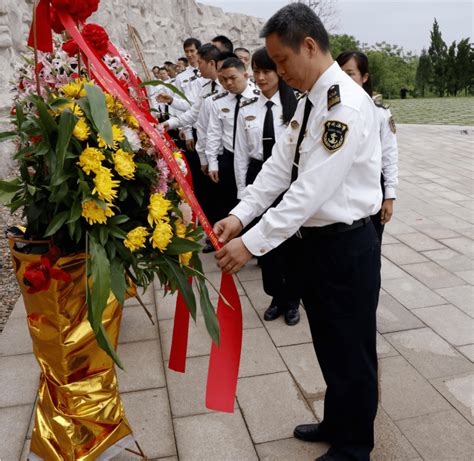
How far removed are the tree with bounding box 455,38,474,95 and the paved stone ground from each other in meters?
30.4

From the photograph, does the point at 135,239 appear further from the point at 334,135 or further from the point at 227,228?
the point at 334,135

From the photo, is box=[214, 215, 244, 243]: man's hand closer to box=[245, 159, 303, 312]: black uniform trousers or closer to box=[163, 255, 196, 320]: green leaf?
box=[163, 255, 196, 320]: green leaf

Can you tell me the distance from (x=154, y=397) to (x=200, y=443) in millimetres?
412

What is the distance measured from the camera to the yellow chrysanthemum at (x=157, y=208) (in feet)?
5.17

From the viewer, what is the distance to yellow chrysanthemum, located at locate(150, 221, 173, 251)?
158cm

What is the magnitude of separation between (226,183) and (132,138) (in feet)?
8.62

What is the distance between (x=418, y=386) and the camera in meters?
2.53

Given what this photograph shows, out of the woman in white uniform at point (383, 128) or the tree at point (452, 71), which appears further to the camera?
the tree at point (452, 71)

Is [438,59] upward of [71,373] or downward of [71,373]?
upward

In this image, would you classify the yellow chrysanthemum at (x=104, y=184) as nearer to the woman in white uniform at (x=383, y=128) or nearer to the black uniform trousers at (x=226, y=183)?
the woman in white uniform at (x=383, y=128)

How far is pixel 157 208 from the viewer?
5.17 feet

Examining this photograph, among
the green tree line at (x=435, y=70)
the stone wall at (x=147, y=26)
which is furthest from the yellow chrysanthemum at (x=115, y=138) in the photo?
the green tree line at (x=435, y=70)

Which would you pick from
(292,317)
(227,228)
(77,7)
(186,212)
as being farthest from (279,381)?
(77,7)

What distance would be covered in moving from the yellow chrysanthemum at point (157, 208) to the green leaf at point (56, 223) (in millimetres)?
251
